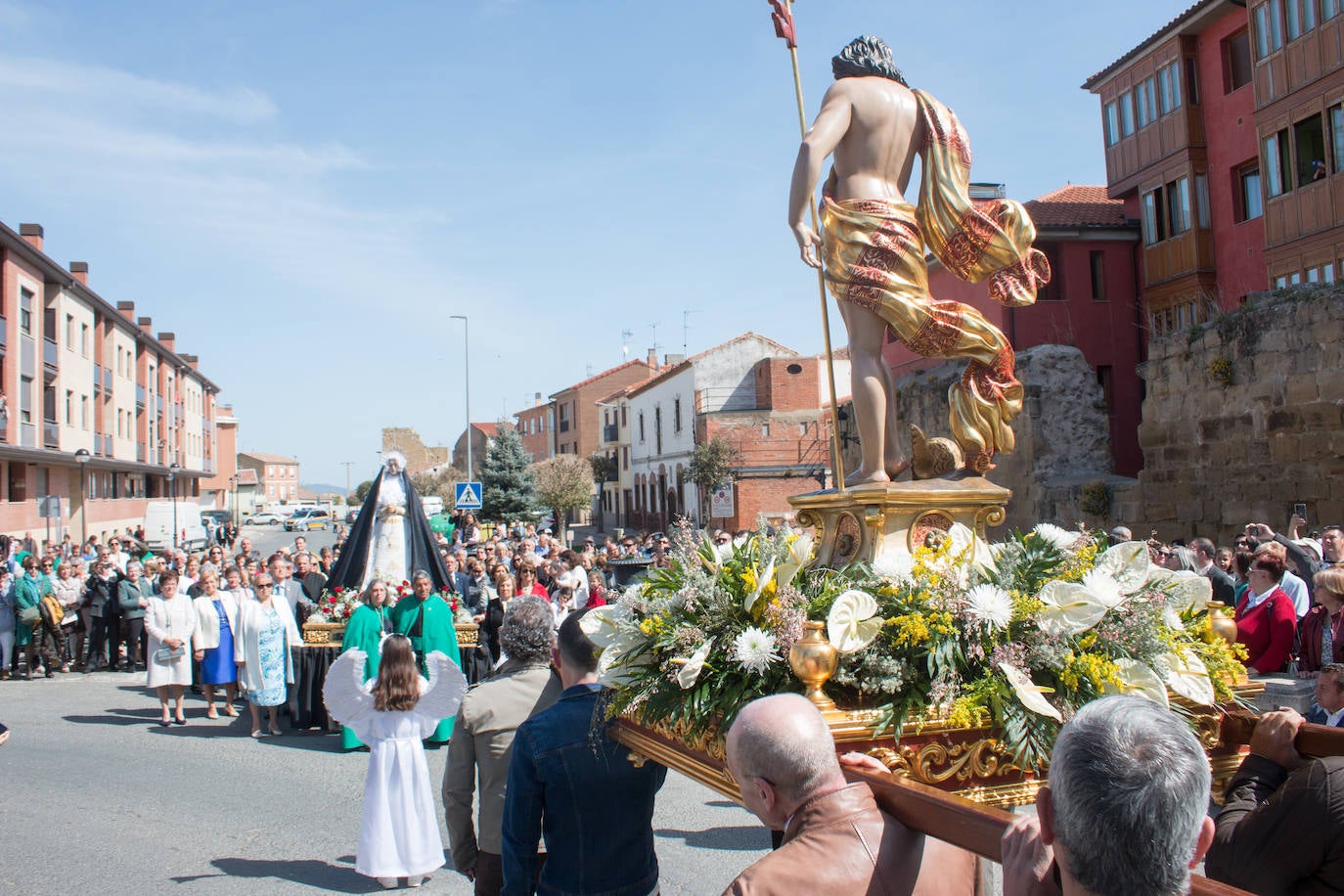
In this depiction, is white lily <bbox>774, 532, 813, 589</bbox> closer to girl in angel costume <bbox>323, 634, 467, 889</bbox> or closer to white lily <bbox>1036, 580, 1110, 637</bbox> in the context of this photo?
white lily <bbox>1036, 580, 1110, 637</bbox>

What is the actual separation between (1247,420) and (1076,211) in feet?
38.5

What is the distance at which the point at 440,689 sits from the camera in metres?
6.52

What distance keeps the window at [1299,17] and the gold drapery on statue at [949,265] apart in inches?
735

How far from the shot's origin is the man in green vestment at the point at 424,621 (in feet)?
31.7

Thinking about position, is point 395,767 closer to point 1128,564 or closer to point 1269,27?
point 1128,564

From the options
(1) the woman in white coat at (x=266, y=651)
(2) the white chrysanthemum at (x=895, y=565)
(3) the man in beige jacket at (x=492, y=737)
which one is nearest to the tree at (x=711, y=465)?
(1) the woman in white coat at (x=266, y=651)

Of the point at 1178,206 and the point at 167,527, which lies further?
the point at 167,527

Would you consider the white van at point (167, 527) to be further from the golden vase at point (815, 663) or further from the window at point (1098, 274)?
the golden vase at point (815, 663)

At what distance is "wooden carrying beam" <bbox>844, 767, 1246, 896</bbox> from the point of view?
1.76m

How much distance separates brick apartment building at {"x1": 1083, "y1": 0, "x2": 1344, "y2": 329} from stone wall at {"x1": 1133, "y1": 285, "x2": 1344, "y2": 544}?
3554mm

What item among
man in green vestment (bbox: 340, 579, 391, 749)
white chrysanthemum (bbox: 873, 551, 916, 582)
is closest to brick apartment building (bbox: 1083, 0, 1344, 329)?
man in green vestment (bbox: 340, 579, 391, 749)

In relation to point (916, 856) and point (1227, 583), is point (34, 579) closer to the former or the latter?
point (1227, 583)

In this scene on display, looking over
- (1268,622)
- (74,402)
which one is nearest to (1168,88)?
(1268,622)

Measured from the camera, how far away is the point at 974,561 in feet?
9.68
